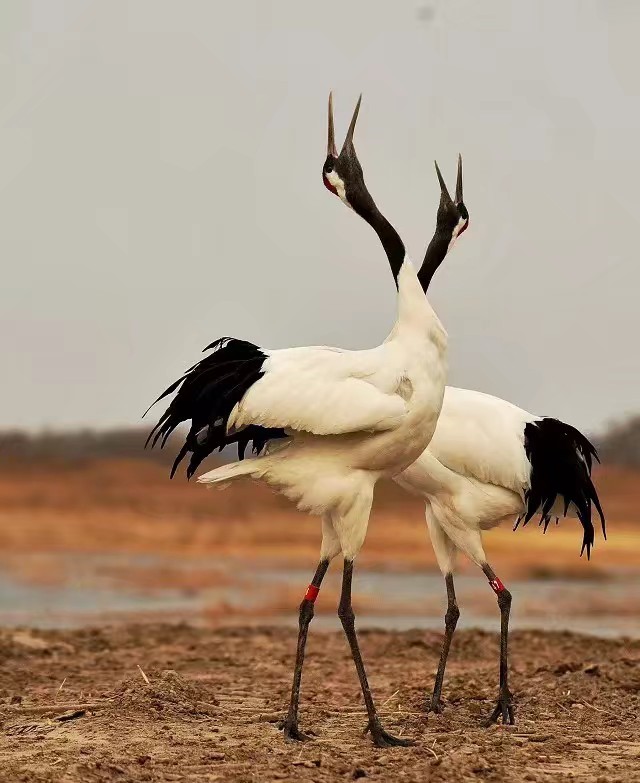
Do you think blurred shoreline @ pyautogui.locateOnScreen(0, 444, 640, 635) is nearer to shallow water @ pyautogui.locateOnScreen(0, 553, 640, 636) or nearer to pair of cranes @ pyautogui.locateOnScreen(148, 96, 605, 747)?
shallow water @ pyautogui.locateOnScreen(0, 553, 640, 636)

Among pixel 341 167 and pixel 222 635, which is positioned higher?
pixel 341 167

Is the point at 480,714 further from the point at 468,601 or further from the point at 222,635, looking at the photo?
the point at 468,601

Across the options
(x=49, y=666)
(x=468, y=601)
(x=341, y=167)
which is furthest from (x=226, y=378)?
(x=468, y=601)

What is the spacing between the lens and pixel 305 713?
8.50 meters

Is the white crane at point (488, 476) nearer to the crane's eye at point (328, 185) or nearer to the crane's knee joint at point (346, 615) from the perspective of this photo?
the crane's eye at point (328, 185)

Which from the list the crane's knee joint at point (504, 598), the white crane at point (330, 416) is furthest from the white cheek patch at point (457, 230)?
the crane's knee joint at point (504, 598)

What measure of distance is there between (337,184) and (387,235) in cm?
44

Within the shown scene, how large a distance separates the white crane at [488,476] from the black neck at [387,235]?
2.98ft

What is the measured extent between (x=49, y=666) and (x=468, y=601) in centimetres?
1029

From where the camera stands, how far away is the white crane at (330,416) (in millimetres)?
7184

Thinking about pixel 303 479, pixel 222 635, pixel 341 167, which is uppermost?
pixel 341 167

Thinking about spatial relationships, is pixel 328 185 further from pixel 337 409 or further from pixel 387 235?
pixel 337 409

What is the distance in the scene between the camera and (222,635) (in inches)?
576

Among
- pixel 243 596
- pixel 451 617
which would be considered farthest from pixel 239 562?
pixel 451 617
